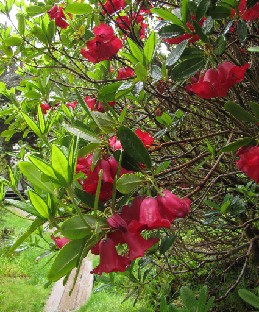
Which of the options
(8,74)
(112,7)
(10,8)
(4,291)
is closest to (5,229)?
(4,291)

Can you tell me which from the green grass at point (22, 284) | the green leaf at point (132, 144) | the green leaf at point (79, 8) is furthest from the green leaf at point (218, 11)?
the green grass at point (22, 284)

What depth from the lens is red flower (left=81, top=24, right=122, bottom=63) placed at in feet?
4.52

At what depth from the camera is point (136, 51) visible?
1.08m

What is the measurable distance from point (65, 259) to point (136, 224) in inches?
5.7

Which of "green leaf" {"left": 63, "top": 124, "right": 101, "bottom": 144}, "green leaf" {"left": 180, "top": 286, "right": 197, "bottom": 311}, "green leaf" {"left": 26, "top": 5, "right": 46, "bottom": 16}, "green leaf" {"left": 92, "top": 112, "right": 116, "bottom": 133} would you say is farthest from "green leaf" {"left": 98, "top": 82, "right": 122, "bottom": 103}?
"green leaf" {"left": 26, "top": 5, "right": 46, "bottom": 16}

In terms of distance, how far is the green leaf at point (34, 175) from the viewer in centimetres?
72

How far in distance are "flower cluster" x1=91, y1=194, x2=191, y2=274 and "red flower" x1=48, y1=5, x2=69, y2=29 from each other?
1.46 m

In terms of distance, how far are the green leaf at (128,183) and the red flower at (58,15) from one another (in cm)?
143

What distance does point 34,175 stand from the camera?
728 mm

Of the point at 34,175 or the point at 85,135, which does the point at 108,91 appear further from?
the point at 34,175

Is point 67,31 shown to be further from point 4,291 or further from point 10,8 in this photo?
point 4,291

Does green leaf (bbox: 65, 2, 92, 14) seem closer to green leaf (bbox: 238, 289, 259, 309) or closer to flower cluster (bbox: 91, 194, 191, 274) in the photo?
flower cluster (bbox: 91, 194, 191, 274)

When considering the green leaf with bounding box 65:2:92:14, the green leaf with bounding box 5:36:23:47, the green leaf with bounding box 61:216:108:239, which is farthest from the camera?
the green leaf with bounding box 5:36:23:47

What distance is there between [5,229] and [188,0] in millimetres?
8592
